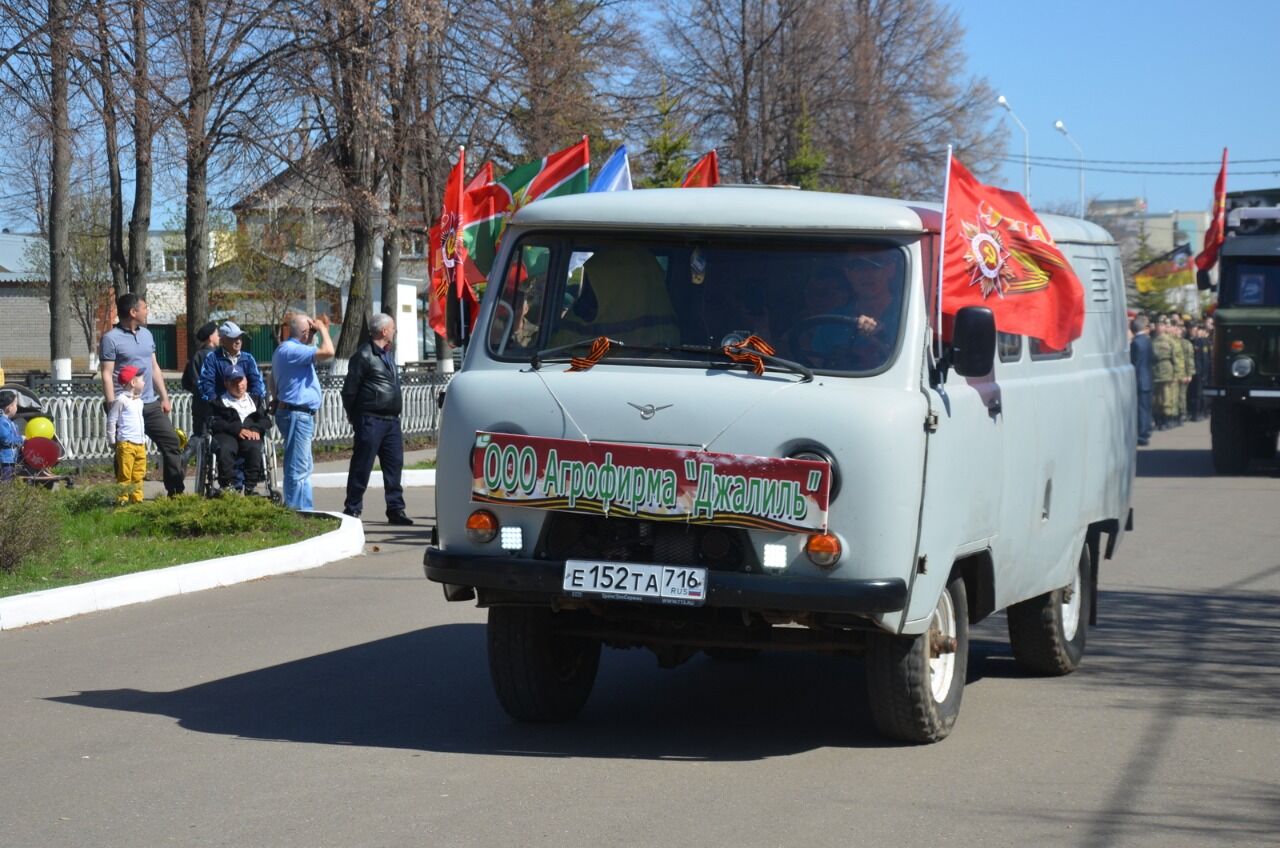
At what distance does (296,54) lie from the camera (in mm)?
23391

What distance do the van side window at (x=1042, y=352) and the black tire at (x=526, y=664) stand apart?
2536 millimetres

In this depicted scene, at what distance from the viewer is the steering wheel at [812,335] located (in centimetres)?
659

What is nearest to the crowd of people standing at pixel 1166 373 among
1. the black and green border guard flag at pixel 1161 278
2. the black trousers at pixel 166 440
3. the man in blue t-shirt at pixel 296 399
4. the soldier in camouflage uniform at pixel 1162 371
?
the soldier in camouflage uniform at pixel 1162 371

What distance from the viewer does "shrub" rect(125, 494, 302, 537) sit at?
513 inches

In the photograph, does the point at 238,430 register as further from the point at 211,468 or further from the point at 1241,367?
the point at 1241,367

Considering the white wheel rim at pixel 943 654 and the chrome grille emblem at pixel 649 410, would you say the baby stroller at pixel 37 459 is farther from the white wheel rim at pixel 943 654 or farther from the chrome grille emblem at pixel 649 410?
the white wheel rim at pixel 943 654

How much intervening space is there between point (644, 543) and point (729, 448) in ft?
1.73

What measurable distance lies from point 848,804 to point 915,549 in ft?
3.25

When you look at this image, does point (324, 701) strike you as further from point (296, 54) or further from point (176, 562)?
point (296, 54)

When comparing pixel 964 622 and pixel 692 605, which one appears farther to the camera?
pixel 964 622

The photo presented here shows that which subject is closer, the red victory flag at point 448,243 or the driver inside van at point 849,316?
the driver inside van at point 849,316

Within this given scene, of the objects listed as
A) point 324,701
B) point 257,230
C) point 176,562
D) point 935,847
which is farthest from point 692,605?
point 257,230

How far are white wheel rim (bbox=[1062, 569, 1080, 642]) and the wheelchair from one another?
7.58m

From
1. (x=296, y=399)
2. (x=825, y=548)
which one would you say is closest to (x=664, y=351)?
(x=825, y=548)
